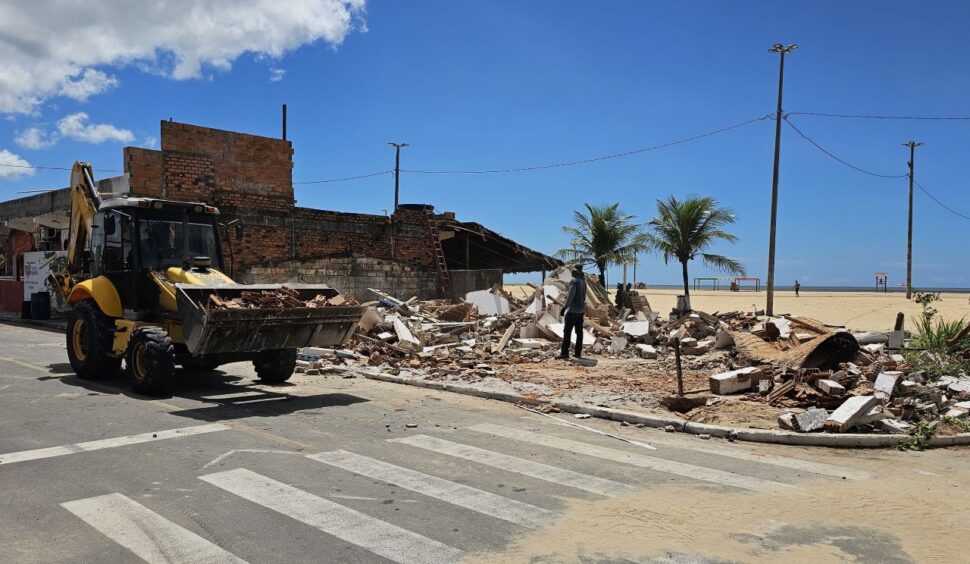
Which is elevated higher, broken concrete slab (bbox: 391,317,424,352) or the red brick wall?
the red brick wall

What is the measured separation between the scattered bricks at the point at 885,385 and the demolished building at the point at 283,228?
16.4 m

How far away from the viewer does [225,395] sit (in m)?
10.5

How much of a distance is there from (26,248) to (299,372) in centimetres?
2438

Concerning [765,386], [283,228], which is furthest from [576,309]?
[283,228]

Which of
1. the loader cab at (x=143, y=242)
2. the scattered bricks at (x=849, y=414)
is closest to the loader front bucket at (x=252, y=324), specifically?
the loader cab at (x=143, y=242)

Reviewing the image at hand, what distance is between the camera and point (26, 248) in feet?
101

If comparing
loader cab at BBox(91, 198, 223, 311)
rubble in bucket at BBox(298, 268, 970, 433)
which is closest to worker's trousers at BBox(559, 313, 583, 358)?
rubble in bucket at BBox(298, 268, 970, 433)

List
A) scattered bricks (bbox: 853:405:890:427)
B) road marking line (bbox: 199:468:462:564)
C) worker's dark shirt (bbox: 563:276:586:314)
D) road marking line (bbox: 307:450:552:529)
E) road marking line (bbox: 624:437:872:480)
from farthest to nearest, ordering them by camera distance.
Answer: worker's dark shirt (bbox: 563:276:586:314)
scattered bricks (bbox: 853:405:890:427)
road marking line (bbox: 624:437:872:480)
road marking line (bbox: 307:450:552:529)
road marking line (bbox: 199:468:462:564)

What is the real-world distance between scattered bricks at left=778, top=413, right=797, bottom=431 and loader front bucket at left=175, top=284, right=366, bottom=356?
6133 mm

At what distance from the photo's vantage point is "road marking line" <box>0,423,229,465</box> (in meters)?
6.74

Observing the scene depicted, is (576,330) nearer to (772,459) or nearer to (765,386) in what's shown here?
(765,386)

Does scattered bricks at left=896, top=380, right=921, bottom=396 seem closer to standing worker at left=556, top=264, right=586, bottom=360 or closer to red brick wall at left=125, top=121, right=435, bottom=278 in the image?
standing worker at left=556, top=264, right=586, bottom=360

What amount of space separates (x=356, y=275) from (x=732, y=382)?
1593cm

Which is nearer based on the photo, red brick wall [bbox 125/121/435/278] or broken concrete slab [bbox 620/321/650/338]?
broken concrete slab [bbox 620/321/650/338]
